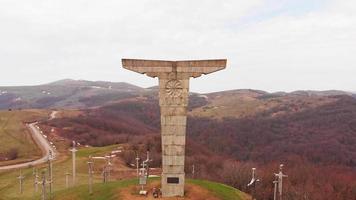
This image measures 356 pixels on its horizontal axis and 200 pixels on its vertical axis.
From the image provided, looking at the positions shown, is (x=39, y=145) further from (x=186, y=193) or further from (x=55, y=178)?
(x=186, y=193)

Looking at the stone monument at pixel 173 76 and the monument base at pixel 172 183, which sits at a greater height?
the stone monument at pixel 173 76

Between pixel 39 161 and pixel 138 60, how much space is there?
73.7 metres

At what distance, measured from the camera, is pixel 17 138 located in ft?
471

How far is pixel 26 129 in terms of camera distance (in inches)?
6344

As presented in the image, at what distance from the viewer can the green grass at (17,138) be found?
406ft

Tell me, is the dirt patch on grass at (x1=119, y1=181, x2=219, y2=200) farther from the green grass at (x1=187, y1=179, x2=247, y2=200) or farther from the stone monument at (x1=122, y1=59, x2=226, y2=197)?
the stone monument at (x1=122, y1=59, x2=226, y2=197)

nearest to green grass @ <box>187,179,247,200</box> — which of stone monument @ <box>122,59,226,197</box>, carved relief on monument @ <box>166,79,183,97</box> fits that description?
stone monument @ <box>122,59,226,197</box>

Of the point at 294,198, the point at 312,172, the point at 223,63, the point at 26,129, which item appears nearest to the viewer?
the point at 223,63

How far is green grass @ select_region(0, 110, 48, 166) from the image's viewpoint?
12369cm

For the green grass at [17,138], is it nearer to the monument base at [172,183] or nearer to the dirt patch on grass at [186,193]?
the dirt patch on grass at [186,193]

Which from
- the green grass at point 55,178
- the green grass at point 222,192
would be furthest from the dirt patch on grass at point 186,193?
the green grass at point 55,178

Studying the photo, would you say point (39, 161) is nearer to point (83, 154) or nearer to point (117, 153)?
point (83, 154)

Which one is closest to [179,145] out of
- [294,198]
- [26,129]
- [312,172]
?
[294,198]

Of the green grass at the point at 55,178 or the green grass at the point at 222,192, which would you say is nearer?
the green grass at the point at 222,192
